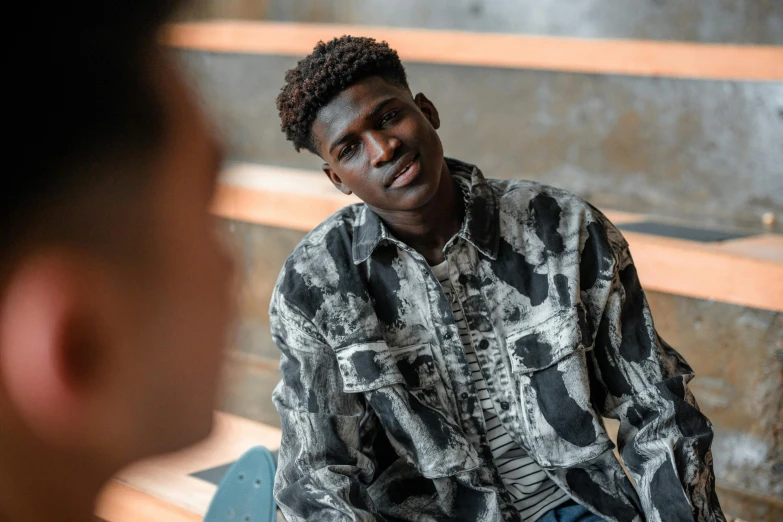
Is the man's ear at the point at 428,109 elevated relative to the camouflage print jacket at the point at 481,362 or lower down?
elevated

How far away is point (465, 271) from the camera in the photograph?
117cm

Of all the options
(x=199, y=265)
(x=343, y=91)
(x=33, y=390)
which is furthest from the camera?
(x=343, y=91)

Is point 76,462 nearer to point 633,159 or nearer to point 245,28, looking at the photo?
point 633,159

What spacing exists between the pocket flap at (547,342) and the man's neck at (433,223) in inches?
6.2

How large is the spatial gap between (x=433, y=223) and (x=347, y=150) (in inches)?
6.4

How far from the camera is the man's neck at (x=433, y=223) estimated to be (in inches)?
46.1

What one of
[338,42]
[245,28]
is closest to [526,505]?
[338,42]

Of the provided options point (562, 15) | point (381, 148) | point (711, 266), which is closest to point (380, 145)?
point (381, 148)

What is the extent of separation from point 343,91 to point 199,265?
46 cm

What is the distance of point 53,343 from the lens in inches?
21.3

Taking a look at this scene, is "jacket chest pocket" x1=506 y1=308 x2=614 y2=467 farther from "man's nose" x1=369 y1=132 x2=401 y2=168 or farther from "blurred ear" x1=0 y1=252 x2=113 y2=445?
"blurred ear" x1=0 y1=252 x2=113 y2=445

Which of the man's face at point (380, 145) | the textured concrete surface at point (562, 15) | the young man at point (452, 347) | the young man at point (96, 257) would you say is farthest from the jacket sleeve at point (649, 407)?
the textured concrete surface at point (562, 15)

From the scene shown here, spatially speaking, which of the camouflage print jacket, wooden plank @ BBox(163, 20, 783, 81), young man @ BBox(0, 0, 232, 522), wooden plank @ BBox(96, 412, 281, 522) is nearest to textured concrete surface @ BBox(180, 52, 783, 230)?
wooden plank @ BBox(163, 20, 783, 81)

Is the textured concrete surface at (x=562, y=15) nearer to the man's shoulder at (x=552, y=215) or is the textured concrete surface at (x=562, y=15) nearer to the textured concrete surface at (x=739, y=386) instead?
the textured concrete surface at (x=739, y=386)
